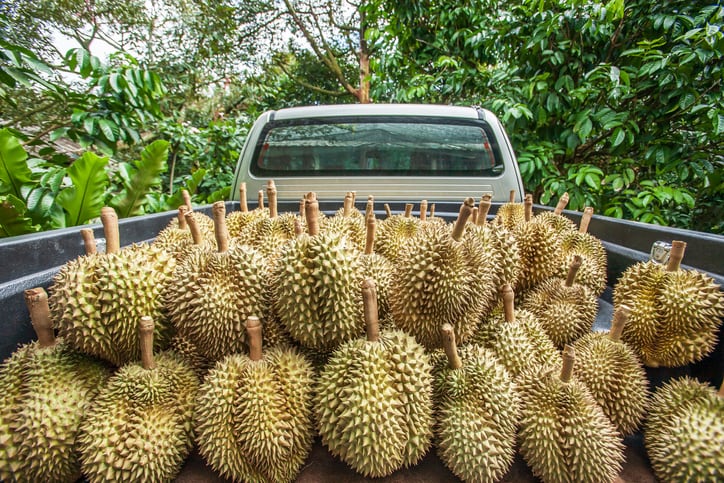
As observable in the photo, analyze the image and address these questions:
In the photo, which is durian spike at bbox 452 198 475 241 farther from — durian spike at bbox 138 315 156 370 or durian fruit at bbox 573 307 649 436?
durian spike at bbox 138 315 156 370

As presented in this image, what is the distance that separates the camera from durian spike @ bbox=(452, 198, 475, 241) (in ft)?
2.87

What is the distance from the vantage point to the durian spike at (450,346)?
88cm

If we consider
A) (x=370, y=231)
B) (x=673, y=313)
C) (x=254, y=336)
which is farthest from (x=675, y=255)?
(x=254, y=336)

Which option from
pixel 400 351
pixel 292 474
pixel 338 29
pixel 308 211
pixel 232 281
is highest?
pixel 338 29

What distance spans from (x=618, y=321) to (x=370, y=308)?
0.71 metres

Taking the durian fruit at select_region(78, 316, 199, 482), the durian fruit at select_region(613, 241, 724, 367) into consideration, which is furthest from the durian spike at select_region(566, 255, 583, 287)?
the durian fruit at select_region(78, 316, 199, 482)

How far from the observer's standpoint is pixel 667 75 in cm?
290

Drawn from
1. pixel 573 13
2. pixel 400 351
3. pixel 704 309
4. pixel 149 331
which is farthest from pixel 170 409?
pixel 573 13

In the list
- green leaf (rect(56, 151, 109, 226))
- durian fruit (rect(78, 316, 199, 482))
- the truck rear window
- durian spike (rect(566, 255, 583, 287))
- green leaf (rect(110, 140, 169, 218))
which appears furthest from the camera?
the truck rear window

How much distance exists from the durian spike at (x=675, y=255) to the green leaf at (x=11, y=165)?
3081 millimetres

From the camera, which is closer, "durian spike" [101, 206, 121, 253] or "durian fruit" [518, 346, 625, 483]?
"durian fruit" [518, 346, 625, 483]

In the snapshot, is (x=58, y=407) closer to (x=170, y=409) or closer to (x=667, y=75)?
(x=170, y=409)

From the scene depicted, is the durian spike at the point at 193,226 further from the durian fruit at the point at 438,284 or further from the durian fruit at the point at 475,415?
the durian fruit at the point at 475,415

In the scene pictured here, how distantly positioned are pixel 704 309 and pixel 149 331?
1.50 metres
